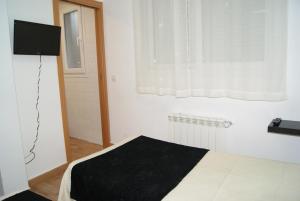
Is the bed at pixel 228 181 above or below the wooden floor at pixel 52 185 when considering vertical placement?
above

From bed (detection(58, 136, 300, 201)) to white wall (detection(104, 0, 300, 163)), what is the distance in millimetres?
551

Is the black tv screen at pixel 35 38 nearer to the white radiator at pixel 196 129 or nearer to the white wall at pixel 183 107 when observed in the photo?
the white wall at pixel 183 107

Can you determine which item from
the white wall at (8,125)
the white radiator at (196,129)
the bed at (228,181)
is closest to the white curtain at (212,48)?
the white radiator at (196,129)

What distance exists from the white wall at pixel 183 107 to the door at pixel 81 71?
37 centimetres

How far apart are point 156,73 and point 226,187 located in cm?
166

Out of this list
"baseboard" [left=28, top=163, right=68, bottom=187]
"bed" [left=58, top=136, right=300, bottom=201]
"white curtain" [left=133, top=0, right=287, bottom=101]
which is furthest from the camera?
"baseboard" [left=28, top=163, right=68, bottom=187]

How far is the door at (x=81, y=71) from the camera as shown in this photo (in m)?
3.62

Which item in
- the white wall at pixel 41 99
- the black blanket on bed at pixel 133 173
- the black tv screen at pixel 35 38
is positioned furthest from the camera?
the white wall at pixel 41 99

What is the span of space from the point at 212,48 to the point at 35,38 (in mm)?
1953

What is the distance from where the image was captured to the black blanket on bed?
1454 millimetres

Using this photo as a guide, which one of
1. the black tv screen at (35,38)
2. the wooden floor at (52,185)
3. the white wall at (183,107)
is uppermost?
the black tv screen at (35,38)

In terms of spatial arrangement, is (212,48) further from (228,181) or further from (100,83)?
(100,83)

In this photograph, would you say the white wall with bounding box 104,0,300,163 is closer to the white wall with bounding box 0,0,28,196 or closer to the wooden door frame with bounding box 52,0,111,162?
the wooden door frame with bounding box 52,0,111,162

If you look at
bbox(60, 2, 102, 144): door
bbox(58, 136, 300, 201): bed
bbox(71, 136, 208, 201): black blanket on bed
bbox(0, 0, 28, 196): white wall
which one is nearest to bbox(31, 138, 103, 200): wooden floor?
bbox(0, 0, 28, 196): white wall
